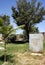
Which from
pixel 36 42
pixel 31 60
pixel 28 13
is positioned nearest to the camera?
pixel 31 60

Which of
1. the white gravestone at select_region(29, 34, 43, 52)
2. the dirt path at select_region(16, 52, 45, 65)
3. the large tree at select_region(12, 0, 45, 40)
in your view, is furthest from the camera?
the large tree at select_region(12, 0, 45, 40)

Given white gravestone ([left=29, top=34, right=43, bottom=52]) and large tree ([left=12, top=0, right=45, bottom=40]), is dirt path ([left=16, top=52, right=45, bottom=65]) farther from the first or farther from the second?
large tree ([left=12, top=0, right=45, bottom=40])

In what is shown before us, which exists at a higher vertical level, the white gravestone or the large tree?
the large tree

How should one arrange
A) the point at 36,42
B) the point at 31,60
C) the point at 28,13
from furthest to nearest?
the point at 28,13, the point at 36,42, the point at 31,60

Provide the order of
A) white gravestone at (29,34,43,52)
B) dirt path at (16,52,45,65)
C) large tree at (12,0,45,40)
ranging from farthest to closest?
large tree at (12,0,45,40)
white gravestone at (29,34,43,52)
dirt path at (16,52,45,65)

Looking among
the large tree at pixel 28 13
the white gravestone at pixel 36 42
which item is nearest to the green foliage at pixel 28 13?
the large tree at pixel 28 13

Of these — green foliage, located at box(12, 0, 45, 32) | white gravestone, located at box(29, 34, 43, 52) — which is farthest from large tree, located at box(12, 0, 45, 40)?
white gravestone, located at box(29, 34, 43, 52)

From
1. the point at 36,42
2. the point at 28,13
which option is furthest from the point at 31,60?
the point at 28,13

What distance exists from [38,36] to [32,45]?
4.16ft

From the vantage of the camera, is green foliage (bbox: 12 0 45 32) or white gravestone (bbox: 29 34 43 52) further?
green foliage (bbox: 12 0 45 32)

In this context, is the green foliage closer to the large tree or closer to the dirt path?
the large tree

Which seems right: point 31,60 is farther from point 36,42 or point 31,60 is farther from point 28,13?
point 28,13

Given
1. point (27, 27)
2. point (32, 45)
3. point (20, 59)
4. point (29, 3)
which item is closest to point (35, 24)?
point (27, 27)

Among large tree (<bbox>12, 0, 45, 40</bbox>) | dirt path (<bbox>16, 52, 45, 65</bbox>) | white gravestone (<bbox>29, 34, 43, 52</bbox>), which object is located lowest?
dirt path (<bbox>16, 52, 45, 65</bbox>)
